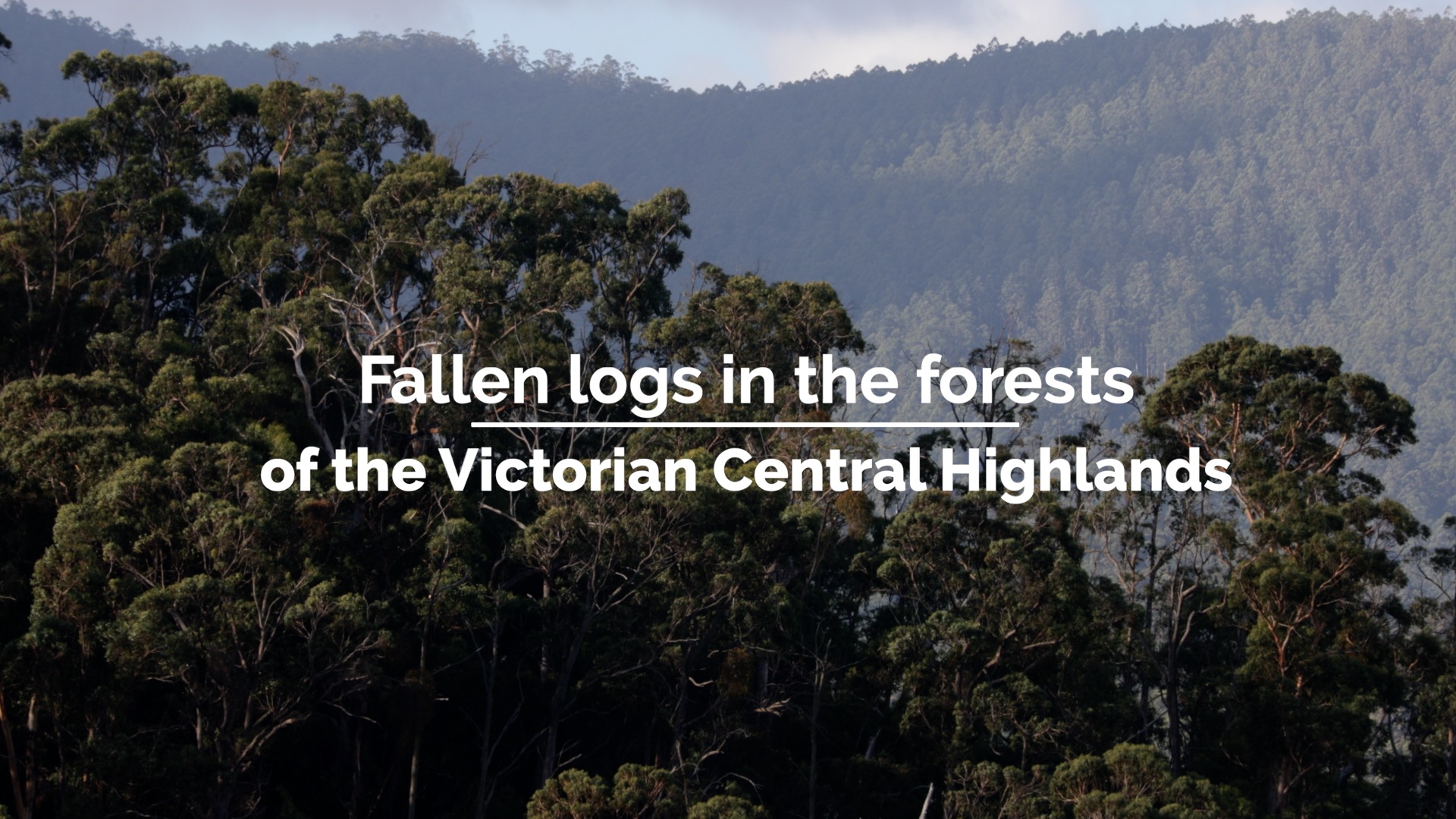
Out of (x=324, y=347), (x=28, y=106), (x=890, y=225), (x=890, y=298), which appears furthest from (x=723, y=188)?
(x=324, y=347)

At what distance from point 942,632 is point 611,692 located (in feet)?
17.1

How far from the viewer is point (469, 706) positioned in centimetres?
2773

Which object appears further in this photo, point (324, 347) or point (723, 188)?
point (723, 188)

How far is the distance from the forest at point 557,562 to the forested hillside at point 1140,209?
9793 centimetres

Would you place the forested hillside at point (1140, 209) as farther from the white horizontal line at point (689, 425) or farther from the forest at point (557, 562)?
the white horizontal line at point (689, 425)

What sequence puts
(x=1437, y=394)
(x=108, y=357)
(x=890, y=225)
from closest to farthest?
1. (x=108, y=357)
2. (x=1437, y=394)
3. (x=890, y=225)

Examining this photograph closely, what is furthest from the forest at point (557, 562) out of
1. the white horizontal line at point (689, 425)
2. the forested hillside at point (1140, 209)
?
the forested hillside at point (1140, 209)

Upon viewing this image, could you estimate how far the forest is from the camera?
Result: 22719 mm

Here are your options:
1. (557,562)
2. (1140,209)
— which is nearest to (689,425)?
(557,562)

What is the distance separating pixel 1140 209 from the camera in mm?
178375

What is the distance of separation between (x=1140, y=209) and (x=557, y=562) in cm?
15883

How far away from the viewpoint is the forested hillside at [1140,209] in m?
150

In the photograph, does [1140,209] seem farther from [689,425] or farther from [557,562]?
[557,562]

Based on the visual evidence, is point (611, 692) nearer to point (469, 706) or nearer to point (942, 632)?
point (469, 706)
